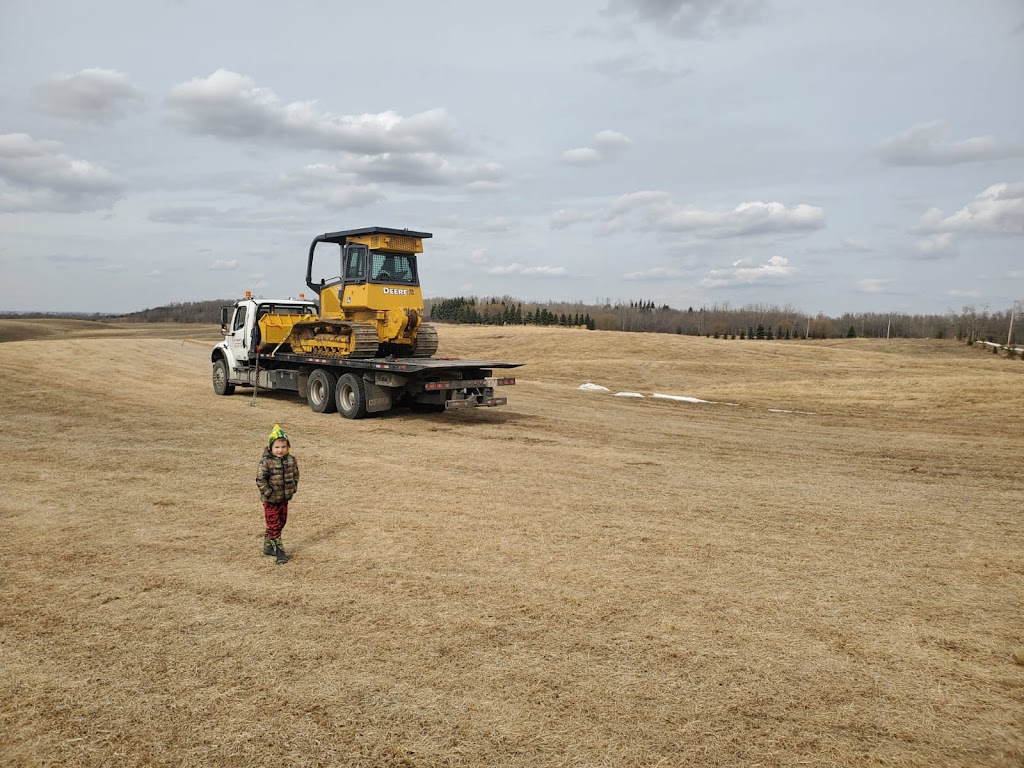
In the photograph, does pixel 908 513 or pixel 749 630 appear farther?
pixel 908 513

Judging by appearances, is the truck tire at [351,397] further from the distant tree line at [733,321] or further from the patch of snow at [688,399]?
the distant tree line at [733,321]

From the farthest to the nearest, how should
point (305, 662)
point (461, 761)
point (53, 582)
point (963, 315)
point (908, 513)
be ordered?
point (963, 315) → point (908, 513) → point (53, 582) → point (305, 662) → point (461, 761)

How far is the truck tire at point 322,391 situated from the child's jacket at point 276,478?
10.3 meters

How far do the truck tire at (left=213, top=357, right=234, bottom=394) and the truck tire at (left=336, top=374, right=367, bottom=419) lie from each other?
5.55 m

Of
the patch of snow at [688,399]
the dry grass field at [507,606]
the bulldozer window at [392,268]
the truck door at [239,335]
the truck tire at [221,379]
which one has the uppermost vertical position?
the bulldozer window at [392,268]

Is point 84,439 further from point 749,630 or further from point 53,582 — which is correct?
point 749,630

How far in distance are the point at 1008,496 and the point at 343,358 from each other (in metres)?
12.8

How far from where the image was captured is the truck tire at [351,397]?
642 inches

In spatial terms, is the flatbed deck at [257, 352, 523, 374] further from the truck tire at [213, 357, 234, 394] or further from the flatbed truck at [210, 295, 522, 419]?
the truck tire at [213, 357, 234, 394]

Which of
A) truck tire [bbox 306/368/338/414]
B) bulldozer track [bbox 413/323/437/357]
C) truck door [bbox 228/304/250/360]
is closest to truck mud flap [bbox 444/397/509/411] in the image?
bulldozer track [bbox 413/323/437/357]

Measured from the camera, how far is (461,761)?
13.1ft

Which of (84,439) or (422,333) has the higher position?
(422,333)

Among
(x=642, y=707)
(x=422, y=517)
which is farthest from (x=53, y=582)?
(x=642, y=707)

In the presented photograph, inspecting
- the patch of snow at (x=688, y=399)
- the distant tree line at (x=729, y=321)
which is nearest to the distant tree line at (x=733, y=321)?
the distant tree line at (x=729, y=321)
